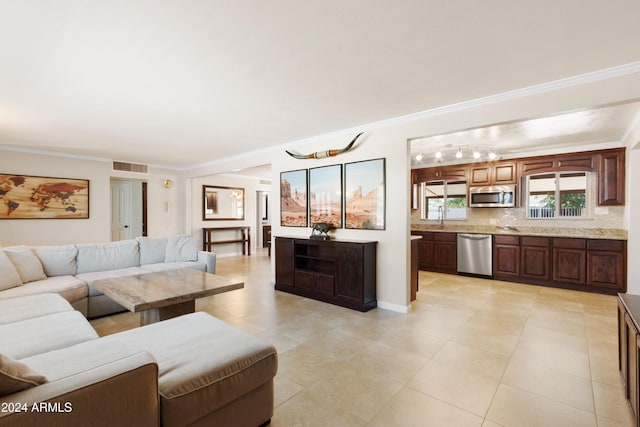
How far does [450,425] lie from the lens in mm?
1766

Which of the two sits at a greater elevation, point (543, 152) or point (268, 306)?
point (543, 152)

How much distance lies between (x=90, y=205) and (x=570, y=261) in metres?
8.89

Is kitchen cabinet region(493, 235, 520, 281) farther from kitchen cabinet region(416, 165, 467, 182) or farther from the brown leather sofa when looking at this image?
the brown leather sofa

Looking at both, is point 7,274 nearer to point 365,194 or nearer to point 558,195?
point 365,194

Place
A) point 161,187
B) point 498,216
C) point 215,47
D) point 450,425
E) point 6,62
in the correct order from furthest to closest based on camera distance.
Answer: point 161,187
point 498,216
point 6,62
point 215,47
point 450,425

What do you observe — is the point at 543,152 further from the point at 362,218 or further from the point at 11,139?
the point at 11,139

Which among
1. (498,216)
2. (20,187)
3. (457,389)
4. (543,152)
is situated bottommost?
(457,389)

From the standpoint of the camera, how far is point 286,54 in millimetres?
2213

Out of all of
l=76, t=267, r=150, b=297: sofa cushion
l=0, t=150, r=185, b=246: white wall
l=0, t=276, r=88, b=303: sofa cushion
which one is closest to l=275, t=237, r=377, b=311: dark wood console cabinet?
l=76, t=267, r=150, b=297: sofa cushion

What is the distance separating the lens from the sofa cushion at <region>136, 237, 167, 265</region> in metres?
4.49

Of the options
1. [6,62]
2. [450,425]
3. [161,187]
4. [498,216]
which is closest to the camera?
[450,425]

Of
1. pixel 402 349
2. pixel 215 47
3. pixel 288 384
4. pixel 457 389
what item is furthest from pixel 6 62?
pixel 457 389

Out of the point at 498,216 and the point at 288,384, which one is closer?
the point at 288,384

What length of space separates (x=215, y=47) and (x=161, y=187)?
6.25 meters
